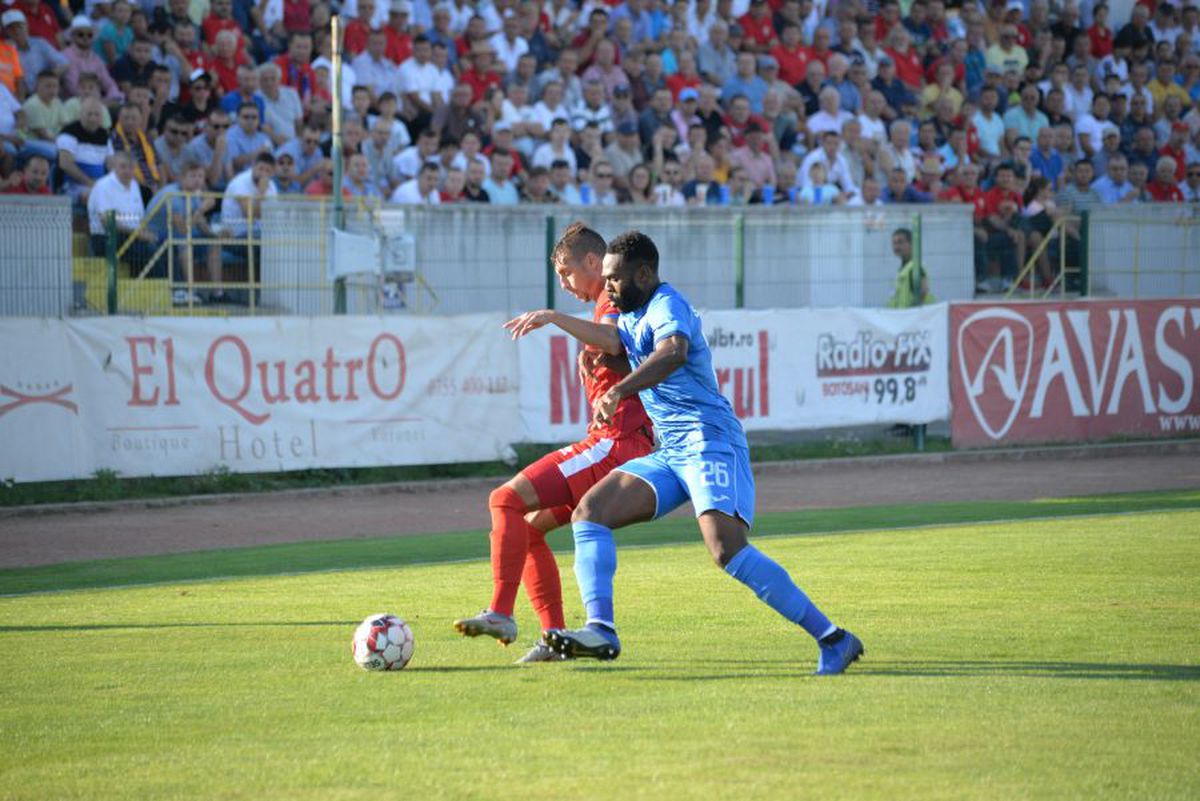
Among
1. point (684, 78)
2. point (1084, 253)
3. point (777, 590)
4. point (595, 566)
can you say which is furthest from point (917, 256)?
point (777, 590)

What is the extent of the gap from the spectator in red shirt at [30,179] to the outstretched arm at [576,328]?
1160cm

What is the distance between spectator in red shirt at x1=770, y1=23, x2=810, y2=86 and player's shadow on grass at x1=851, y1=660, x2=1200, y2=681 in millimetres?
19383

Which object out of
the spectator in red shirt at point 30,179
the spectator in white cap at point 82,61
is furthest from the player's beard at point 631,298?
the spectator in white cap at point 82,61

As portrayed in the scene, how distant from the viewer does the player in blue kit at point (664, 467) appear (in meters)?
7.73

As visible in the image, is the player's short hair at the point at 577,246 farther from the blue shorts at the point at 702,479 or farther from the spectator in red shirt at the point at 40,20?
the spectator in red shirt at the point at 40,20

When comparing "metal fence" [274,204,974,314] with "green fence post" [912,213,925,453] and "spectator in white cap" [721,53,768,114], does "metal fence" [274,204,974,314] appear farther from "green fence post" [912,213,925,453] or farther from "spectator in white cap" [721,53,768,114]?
"spectator in white cap" [721,53,768,114]

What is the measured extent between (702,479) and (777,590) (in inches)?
25.2

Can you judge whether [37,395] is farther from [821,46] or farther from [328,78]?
[821,46]

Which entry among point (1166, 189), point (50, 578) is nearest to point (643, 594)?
point (50, 578)

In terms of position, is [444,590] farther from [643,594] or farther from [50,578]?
[50,578]

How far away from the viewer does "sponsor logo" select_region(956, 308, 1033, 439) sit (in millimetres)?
21844

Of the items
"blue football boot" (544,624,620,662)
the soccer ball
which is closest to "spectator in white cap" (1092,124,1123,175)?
"blue football boot" (544,624,620,662)

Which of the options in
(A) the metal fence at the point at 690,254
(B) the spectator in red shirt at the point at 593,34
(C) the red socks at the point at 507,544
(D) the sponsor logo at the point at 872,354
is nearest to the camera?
(C) the red socks at the point at 507,544

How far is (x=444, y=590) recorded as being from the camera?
11195 mm
